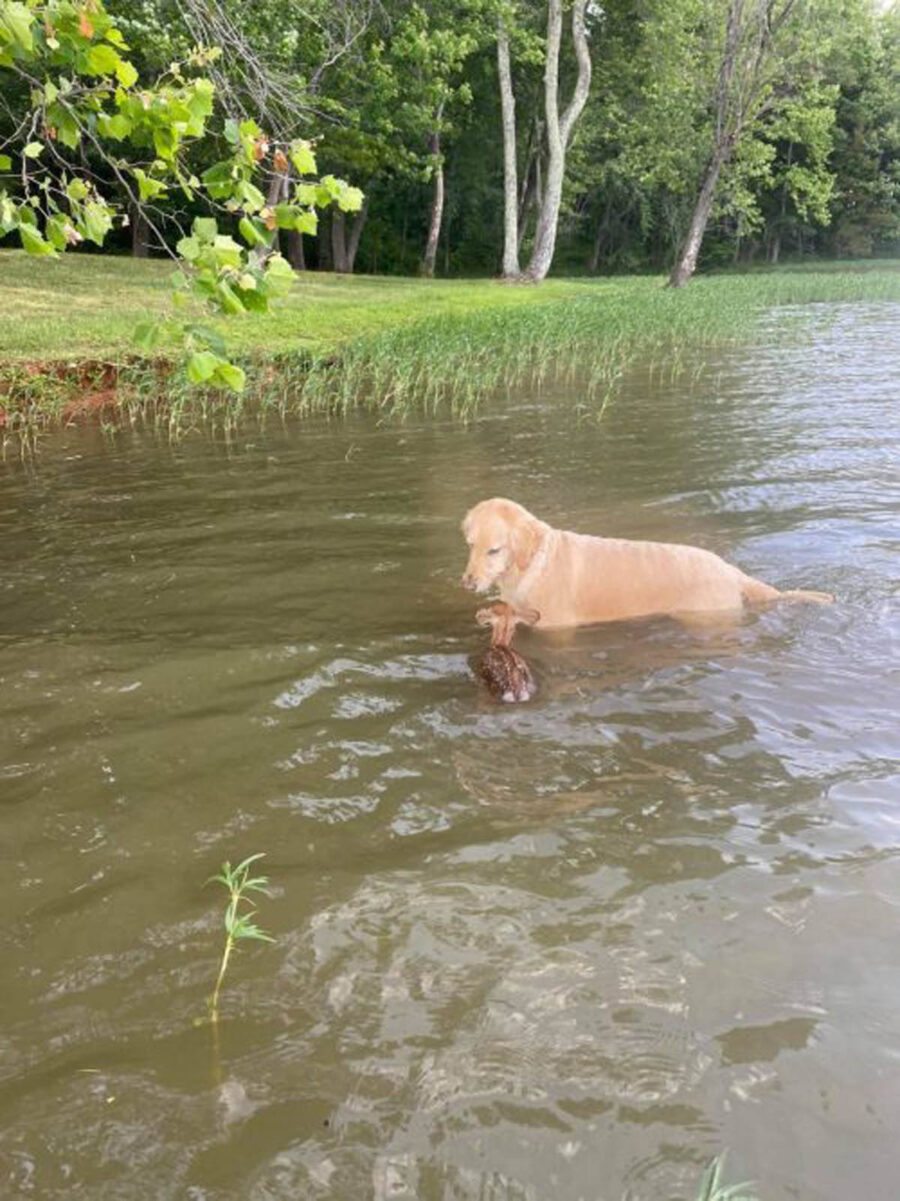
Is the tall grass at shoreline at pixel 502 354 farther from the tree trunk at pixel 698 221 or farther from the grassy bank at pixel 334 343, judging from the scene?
the tree trunk at pixel 698 221

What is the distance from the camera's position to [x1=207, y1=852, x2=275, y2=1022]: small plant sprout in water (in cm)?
286

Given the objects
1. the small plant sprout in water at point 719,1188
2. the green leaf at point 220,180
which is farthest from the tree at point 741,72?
the small plant sprout in water at point 719,1188

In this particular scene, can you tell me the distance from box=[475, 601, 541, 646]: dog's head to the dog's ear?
27cm

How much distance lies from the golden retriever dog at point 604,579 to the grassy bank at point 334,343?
23.8 feet

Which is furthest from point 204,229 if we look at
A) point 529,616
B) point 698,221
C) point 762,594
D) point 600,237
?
point 600,237

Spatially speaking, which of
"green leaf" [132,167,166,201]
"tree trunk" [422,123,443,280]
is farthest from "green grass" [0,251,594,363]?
"green leaf" [132,167,166,201]

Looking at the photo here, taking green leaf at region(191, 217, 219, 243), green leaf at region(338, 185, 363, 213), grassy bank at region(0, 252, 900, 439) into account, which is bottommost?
grassy bank at region(0, 252, 900, 439)

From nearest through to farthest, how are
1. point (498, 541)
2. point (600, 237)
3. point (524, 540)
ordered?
point (498, 541)
point (524, 540)
point (600, 237)

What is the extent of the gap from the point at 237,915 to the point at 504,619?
2825 mm

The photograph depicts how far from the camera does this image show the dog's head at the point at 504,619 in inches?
218

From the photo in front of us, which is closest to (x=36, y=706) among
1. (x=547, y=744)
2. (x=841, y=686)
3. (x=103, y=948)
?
(x=103, y=948)

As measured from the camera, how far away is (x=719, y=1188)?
221cm

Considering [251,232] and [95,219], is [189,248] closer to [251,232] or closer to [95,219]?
[251,232]

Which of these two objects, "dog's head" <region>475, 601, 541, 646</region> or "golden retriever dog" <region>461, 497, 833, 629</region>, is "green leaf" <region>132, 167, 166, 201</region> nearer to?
"golden retriever dog" <region>461, 497, 833, 629</region>
